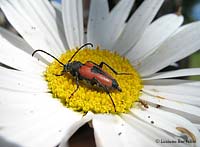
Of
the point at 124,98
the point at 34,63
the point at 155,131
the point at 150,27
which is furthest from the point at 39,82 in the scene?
the point at 150,27

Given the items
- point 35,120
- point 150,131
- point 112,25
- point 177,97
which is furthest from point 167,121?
point 112,25

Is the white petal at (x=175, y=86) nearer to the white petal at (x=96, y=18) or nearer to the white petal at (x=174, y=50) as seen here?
the white petal at (x=174, y=50)

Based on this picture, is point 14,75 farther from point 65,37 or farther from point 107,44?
point 107,44

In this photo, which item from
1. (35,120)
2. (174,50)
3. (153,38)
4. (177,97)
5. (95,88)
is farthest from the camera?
(153,38)

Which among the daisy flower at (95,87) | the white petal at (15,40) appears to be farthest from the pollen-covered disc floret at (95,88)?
the white petal at (15,40)

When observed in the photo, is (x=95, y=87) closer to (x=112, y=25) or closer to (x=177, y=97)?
(x=177, y=97)

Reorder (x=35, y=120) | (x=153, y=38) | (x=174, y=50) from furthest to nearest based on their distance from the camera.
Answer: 1. (x=153, y=38)
2. (x=174, y=50)
3. (x=35, y=120)

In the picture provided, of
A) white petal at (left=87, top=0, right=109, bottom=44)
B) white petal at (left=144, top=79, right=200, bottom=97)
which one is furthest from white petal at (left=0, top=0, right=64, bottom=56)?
white petal at (left=144, top=79, right=200, bottom=97)
